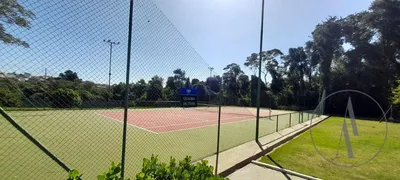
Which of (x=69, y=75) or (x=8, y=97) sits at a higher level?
(x=69, y=75)

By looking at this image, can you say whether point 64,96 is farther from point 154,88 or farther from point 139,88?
point 154,88

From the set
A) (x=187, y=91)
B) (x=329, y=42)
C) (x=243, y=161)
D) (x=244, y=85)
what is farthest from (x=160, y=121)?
(x=244, y=85)

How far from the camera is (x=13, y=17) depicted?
2420 mm

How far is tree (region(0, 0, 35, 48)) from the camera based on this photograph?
2398 millimetres

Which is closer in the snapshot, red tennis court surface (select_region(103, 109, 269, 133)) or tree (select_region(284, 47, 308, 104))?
red tennis court surface (select_region(103, 109, 269, 133))

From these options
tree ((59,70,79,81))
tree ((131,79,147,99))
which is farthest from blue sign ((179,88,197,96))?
tree ((59,70,79,81))

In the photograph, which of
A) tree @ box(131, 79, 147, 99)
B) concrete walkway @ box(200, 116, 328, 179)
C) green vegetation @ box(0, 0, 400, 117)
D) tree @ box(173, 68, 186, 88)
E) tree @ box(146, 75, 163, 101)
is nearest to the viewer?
tree @ box(131, 79, 147, 99)

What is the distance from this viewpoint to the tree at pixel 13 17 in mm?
2398

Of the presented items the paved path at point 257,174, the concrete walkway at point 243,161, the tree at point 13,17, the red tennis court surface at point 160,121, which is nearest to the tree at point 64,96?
the tree at point 13,17

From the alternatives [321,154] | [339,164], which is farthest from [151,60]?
[321,154]

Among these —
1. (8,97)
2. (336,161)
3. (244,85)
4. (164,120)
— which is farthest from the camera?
(244,85)

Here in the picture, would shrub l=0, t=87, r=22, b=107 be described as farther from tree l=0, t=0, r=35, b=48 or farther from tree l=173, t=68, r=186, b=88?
tree l=173, t=68, r=186, b=88

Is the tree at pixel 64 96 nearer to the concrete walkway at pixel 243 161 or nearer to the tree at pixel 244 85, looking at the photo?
the concrete walkway at pixel 243 161

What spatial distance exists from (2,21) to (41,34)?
1.19ft
